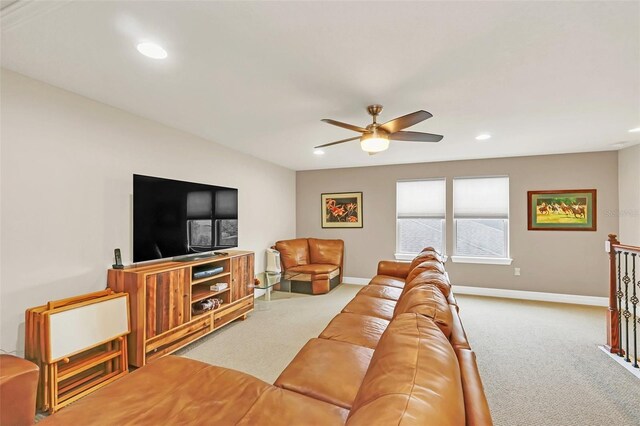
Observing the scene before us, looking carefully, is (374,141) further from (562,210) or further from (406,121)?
(562,210)

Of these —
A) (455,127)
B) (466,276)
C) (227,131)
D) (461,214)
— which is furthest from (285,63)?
(466,276)

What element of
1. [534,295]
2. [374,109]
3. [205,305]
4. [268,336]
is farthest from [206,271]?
[534,295]

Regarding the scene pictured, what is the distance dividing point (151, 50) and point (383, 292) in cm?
302

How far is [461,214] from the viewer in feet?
16.4

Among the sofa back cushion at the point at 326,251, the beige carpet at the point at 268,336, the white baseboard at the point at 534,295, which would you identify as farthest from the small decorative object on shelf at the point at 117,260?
the white baseboard at the point at 534,295

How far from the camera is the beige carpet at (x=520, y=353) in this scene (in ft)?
6.47

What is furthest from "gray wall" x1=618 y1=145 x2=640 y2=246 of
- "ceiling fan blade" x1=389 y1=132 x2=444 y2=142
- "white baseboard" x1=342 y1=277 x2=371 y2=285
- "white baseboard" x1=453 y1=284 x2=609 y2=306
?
"white baseboard" x1=342 y1=277 x2=371 y2=285

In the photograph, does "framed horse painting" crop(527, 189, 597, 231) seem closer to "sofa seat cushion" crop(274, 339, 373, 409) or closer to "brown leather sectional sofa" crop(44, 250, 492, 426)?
"brown leather sectional sofa" crop(44, 250, 492, 426)

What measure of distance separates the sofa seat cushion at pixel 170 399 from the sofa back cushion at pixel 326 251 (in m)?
4.13

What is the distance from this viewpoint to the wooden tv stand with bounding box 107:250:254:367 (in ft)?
7.89

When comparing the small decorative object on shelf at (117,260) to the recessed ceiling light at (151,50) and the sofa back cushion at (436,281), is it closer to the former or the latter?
the recessed ceiling light at (151,50)

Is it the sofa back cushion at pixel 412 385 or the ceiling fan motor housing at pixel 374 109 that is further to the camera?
the ceiling fan motor housing at pixel 374 109

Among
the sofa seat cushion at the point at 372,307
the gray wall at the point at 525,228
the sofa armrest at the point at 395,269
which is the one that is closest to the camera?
the sofa seat cushion at the point at 372,307

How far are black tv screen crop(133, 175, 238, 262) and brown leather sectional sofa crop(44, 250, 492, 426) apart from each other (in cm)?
152
